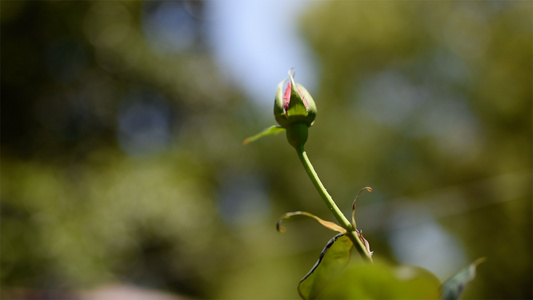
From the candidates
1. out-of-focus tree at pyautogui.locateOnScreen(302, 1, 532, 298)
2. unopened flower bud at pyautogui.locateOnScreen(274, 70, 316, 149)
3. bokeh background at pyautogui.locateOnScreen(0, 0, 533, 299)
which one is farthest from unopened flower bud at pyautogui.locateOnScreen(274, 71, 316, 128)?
out-of-focus tree at pyautogui.locateOnScreen(302, 1, 532, 298)

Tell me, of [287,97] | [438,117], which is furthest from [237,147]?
[287,97]

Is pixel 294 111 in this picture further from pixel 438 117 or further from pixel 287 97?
pixel 438 117

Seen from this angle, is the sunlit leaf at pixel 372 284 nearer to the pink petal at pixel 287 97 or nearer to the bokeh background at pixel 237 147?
the pink petal at pixel 287 97

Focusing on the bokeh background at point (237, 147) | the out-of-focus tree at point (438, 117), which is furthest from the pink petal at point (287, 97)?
the out-of-focus tree at point (438, 117)

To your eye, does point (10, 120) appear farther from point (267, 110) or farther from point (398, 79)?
point (398, 79)

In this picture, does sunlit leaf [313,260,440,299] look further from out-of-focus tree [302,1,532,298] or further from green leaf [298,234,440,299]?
out-of-focus tree [302,1,532,298]

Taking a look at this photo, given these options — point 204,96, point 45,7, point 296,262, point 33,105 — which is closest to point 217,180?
point 204,96
